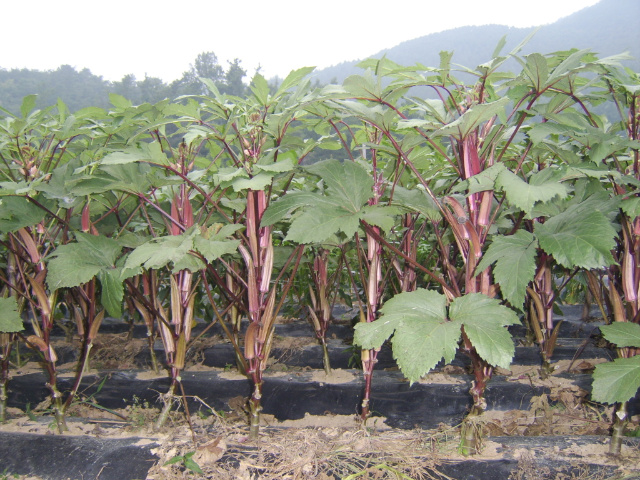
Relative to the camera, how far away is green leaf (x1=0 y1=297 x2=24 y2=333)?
151 centimetres

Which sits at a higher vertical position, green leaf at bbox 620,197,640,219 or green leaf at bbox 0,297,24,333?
green leaf at bbox 620,197,640,219

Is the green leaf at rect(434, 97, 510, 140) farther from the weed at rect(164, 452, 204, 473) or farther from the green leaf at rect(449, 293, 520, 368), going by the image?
the weed at rect(164, 452, 204, 473)

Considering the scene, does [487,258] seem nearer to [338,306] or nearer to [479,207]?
[479,207]

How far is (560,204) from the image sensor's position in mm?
1584

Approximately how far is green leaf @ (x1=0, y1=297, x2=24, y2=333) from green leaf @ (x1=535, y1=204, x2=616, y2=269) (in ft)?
5.84

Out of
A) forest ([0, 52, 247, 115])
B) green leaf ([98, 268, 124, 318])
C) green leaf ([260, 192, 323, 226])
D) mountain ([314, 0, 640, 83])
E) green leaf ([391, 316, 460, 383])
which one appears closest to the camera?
green leaf ([391, 316, 460, 383])

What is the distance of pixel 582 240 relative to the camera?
3.77 feet

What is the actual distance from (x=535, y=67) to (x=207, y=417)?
1884 millimetres

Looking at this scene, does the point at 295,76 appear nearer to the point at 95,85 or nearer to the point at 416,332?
the point at 416,332

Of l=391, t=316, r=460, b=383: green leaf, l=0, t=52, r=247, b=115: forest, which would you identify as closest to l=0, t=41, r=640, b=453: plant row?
l=391, t=316, r=460, b=383: green leaf

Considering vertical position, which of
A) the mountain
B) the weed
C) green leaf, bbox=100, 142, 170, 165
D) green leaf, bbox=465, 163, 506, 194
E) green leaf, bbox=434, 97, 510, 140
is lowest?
the weed

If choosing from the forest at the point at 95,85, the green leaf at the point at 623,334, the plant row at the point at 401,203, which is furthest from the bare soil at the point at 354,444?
the forest at the point at 95,85

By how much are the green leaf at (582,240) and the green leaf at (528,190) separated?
121 millimetres

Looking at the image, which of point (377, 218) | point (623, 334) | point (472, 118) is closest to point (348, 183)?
point (377, 218)
